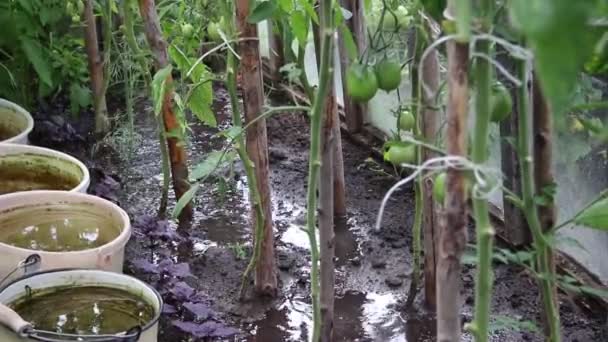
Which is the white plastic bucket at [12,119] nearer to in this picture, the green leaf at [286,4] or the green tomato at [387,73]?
the green leaf at [286,4]

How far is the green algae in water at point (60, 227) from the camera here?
6.28ft

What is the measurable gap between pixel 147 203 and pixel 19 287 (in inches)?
44.3

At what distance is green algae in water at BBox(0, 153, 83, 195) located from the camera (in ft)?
7.14

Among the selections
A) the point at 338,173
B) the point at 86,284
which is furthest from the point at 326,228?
the point at 338,173

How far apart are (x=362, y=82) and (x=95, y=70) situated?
2.16 m

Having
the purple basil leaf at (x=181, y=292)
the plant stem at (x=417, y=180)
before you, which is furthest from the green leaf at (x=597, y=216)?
the purple basil leaf at (x=181, y=292)

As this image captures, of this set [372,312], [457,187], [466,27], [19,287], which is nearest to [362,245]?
[372,312]

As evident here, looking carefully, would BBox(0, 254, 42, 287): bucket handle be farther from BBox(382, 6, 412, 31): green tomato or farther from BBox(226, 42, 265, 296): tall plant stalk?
BBox(382, 6, 412, 31): green tomato

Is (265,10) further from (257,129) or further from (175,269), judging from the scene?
(175,269)

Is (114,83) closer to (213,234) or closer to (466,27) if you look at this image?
(213,234)

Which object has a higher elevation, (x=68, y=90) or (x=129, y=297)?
(x=68, y=90)

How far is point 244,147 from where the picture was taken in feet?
6.55

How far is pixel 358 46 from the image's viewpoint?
2.91 metres

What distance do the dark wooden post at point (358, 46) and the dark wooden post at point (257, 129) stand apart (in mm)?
758
